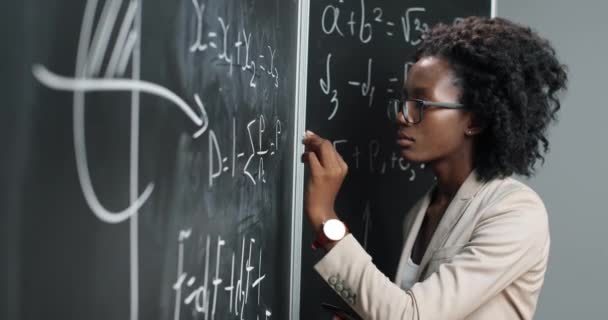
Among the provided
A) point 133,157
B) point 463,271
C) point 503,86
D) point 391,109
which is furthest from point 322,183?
point 133,157

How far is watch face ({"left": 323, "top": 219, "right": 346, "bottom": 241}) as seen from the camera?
1.26m

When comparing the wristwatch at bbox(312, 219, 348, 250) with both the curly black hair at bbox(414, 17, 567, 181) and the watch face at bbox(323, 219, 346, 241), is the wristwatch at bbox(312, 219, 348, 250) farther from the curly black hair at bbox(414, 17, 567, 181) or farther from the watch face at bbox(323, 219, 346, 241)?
the curly black hair at bbox(414, 17, 567, 181)

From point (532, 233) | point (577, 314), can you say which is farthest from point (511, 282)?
point (577, 314)

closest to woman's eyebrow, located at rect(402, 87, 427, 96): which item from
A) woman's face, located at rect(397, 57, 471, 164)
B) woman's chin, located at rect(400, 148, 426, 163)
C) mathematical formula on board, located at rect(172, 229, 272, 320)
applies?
woman's face, located at rect(397, 57, 471, 164)

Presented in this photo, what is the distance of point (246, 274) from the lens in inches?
43.0

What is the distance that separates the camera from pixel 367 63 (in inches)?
67.9

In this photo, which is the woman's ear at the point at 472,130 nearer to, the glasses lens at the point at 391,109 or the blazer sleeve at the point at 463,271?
the blazer sleeve at the point at 463,271

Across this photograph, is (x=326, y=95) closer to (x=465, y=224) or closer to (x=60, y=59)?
(x=465, y=224)

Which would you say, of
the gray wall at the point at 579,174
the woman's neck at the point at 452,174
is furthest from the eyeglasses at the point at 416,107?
the gray wall at the point at 579,174

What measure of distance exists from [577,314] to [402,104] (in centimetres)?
146

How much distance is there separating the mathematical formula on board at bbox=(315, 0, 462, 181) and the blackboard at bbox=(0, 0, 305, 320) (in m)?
0.53

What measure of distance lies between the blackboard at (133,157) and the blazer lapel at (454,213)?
1.31 ft

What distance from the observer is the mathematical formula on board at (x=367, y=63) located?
1.64 m

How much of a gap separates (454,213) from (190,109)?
0.72 m
